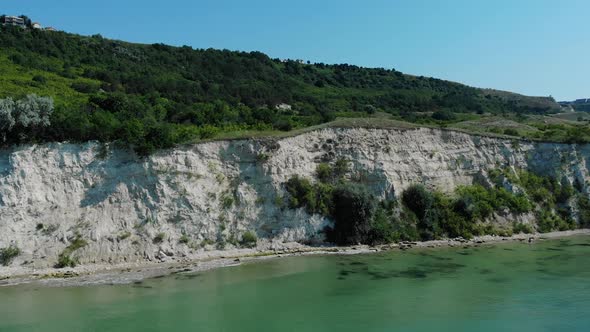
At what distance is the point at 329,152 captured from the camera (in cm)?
3572

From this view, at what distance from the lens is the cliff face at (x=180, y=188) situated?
27.3m

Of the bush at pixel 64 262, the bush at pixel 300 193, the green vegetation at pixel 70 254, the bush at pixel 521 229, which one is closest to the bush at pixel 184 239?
the green vegetation at pixel 70 254

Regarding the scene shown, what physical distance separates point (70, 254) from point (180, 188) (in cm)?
712

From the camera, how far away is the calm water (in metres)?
18.2

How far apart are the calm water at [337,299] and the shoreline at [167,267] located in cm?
96

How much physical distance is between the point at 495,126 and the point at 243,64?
38.4m

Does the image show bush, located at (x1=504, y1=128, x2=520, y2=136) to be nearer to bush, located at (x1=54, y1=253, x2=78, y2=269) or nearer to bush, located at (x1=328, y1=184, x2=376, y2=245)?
bush, located at (x1=328, y1=184, x2=376, y2=245)

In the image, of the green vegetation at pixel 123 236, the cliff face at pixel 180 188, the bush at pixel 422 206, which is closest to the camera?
the cliff face at pixel 180 188

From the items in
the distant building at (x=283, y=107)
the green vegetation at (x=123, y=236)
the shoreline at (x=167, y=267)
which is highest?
the distant building at (x=283, y=107)

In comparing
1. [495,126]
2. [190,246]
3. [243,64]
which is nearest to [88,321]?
[190,246]

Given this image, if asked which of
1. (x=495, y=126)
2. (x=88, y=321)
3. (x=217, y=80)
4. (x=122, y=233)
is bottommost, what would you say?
(x=88, y=321)

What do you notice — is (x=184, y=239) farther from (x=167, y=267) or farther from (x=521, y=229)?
(x=521, y=229)

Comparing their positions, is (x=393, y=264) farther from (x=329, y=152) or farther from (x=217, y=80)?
(x=217, y=80)

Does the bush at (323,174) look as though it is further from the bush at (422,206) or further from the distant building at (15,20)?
the distant building at (15,20)
